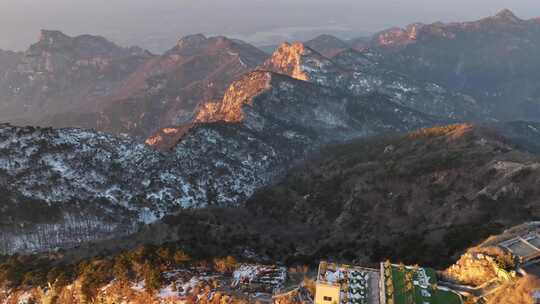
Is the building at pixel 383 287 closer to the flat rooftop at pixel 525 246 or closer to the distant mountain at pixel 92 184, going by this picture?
the flat rooftop at pixel 525 246

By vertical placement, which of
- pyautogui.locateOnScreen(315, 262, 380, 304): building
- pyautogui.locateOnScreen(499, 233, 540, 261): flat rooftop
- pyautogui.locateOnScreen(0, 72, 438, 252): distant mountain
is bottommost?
pyautogui.locateOnScreen(0, 72, 438, 252): distant mountain

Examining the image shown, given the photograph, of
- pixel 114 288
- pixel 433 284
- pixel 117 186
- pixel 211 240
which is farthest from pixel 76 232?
pixel 433 284

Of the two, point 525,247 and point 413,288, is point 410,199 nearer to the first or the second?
point 525,247

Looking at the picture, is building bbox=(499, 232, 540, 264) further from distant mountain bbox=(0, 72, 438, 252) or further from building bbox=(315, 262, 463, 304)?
distant mountain bbox=(0, 72, 438, 252)

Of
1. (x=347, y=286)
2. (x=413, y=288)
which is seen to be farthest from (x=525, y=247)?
(x=347, y=286)

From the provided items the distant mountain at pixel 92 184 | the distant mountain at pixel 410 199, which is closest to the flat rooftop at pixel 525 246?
the distant mountain at pixel 410 199

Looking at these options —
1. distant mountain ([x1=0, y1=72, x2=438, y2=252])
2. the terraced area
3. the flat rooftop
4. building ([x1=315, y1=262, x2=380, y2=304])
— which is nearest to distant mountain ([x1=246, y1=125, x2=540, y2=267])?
the flat rooftop

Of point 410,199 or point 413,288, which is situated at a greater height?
point 413,288

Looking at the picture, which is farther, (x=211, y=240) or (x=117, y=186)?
(x=117, y=186)

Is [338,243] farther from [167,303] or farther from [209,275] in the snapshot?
[167,303]
